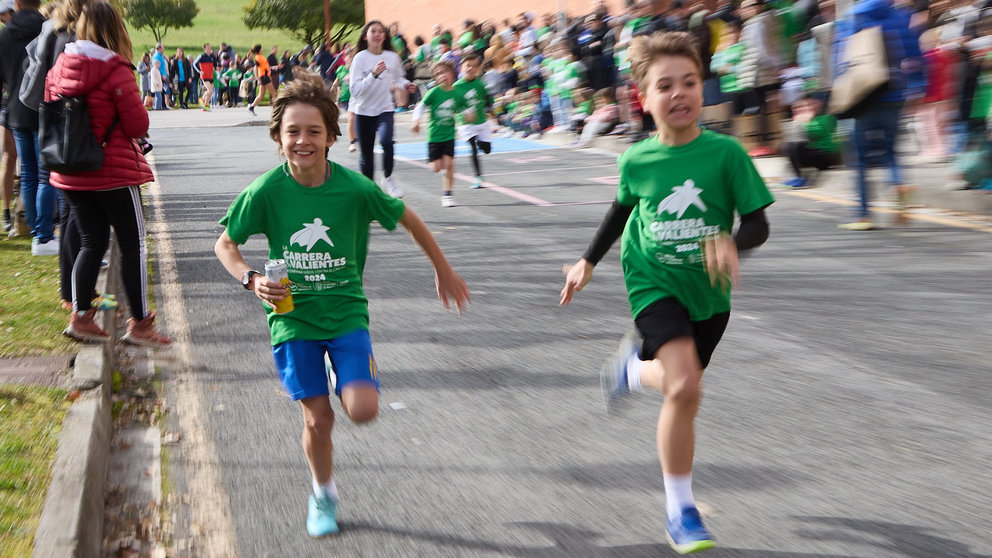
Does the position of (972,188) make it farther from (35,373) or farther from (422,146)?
(422,146)

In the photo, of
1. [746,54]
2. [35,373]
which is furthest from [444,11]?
[35,373]

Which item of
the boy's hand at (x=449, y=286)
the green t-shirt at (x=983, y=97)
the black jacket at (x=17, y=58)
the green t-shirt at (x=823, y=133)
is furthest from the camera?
the green t-shirt at (x=823, y=133)

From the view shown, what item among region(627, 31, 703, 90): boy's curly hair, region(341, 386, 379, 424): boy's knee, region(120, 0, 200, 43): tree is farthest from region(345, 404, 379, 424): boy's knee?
region(120, 0, 200, 43): tree

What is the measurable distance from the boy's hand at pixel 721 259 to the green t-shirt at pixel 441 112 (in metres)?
9.29

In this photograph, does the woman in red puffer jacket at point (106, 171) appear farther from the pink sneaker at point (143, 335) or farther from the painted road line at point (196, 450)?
the painted road line at point (196, 450)

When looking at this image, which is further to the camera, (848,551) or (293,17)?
(293,17)

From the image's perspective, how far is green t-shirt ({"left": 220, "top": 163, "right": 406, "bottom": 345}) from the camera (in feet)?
12.5

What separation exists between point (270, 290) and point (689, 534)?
164cm

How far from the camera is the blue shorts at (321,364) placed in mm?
3777

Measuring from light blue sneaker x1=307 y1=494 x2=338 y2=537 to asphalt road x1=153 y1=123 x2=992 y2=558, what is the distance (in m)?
0.04

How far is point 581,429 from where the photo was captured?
484 centimetres

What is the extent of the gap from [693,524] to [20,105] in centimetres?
684

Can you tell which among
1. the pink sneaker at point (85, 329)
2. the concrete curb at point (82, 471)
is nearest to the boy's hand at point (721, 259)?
the concrete curb at point (82, 471)

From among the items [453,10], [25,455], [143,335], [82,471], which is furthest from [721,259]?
[453,10]
